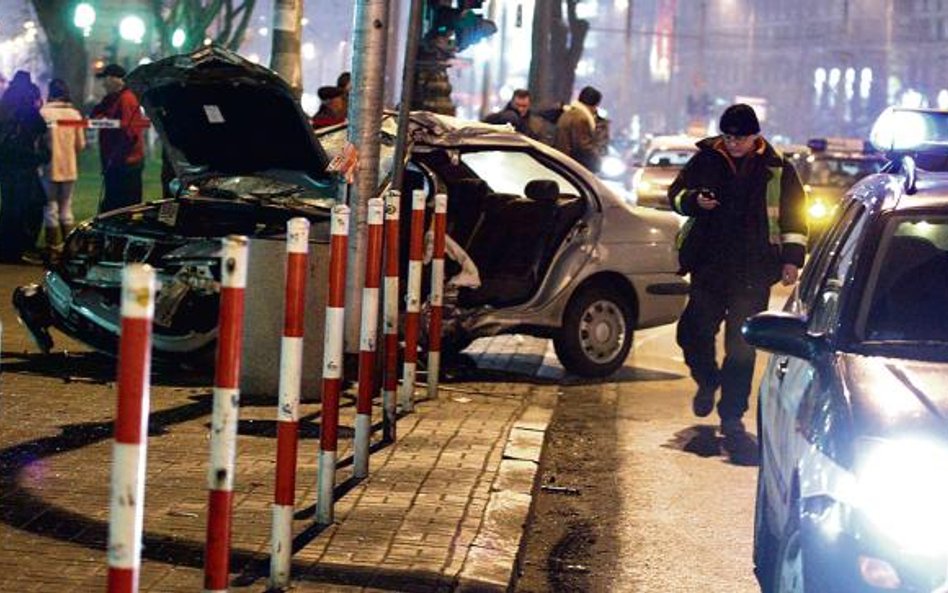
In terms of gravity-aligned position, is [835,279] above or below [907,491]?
above

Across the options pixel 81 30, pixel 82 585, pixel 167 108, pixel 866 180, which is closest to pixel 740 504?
pixel 866 180

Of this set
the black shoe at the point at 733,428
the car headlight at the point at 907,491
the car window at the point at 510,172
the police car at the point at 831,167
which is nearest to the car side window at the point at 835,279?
the car headlight at the point at 907,491

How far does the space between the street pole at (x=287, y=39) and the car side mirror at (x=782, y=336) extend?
9.77 metres

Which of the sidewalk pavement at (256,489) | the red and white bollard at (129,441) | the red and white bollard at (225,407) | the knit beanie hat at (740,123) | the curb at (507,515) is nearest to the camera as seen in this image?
the red and white bollard at (129,441)

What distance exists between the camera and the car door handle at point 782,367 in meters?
7.03

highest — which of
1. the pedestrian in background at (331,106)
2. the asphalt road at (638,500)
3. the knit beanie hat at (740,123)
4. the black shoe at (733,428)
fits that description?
the pedestrian in background at (331,106)

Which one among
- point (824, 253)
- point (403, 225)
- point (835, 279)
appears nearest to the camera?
point (835, 279)

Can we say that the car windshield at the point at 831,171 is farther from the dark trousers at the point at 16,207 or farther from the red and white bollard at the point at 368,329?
the red and white bollard at the point at 368,329

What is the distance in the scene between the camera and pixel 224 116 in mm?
11641

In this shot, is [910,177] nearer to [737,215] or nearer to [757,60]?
[737,215]

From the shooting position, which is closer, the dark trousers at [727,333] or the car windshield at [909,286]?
the car windshield at [909,286]

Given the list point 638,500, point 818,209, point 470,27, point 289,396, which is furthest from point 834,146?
point 289,396

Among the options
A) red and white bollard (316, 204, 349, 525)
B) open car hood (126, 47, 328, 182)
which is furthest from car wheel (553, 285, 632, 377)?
red and white bollard (316, 204, 349, 525)

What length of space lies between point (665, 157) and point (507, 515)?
19.9 m
